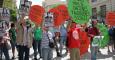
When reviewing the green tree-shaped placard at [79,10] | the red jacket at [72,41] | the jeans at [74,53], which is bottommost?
the jeans at [74,53]

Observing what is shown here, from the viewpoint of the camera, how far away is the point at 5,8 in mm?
10188

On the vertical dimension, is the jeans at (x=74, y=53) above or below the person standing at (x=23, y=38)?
below

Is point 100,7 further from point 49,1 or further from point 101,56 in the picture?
point 101,56

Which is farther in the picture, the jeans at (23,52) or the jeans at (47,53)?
the jeans at (23,52)

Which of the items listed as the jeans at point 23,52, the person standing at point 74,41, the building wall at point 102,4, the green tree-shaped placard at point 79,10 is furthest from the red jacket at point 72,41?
the building wall at point 102,4

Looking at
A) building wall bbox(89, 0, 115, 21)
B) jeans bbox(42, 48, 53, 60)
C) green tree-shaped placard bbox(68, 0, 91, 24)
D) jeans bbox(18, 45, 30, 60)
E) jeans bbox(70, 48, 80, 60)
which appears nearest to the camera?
jeans bbox(42, 48, 53, 60)

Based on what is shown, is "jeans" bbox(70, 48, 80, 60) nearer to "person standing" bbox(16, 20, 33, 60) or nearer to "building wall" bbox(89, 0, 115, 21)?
"person standing" bbox(16, 20, 33, 60)

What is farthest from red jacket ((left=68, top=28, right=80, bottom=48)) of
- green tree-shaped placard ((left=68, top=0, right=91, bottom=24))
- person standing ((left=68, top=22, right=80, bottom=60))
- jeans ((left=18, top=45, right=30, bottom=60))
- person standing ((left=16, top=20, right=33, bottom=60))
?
jeans ((left=18, top=45, right=30, bottom=60))

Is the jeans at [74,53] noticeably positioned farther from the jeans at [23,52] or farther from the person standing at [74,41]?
the jeans at [23,52]

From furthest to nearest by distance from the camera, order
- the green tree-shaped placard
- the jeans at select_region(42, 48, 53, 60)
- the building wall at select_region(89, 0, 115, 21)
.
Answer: the building wall at select_region(89, 0, 115, 21) < the green tree-shaped placard < the jeans at select_region(42, 48, 53, 60)

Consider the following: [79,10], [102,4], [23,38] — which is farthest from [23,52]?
[102,4]

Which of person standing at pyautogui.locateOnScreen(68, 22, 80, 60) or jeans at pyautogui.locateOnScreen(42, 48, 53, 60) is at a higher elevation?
person standing at pyautogui.locateOnScreen(68, 22, 80, 60)

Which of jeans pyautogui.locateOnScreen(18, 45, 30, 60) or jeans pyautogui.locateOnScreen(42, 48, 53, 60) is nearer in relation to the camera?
jeans pyautogui.locateOnScreen(42, 48, 53, 60)

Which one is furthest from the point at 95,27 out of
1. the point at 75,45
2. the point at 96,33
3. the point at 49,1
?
the point at 49,1
